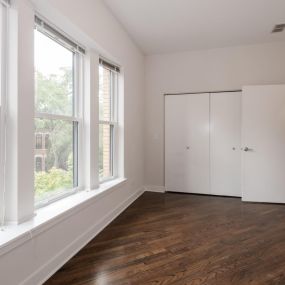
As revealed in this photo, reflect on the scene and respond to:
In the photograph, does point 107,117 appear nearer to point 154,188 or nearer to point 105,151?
point 105,151

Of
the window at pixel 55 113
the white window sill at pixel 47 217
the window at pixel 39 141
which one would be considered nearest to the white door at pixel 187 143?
the white window sill at pixel 47 217

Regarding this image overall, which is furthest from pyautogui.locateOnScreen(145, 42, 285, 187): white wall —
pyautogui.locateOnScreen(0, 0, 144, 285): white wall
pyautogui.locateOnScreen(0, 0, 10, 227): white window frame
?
pyautogui.locateOnScreen(0, 0, 10, 227): white window frame

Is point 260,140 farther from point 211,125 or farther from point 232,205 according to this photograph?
point 232,205

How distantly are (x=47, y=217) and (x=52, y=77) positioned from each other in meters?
1.38

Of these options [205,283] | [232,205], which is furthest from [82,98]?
[232,205]

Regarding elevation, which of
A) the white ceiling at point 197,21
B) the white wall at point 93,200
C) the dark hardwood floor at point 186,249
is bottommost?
the dark hardwood floor at point 186,249

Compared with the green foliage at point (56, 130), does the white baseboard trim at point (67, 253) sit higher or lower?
lower

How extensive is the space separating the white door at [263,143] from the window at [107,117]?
233 cm

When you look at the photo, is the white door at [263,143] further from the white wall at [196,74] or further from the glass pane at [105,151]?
the glass pane at [105,151]

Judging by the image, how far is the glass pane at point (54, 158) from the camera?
2.29 metres

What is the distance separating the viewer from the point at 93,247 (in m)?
2.55

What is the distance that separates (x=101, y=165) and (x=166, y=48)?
270 centimetres

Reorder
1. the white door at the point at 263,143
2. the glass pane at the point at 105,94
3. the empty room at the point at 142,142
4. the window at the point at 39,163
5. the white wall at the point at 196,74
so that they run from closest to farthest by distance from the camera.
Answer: the empty room at the point at 142,142 < the window at the point at 39,163 < the glass pane at the point at 105,94 < the white door at the point at 263,143 < the white wall at the point at 196,74

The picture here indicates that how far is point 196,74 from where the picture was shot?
15.7ft
